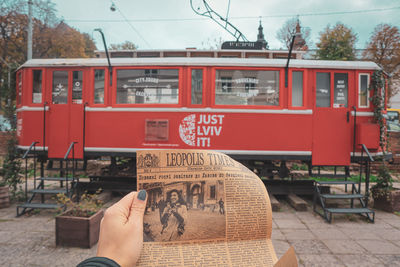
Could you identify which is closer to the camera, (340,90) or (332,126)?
(332,126)

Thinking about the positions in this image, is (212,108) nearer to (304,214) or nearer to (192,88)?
(192,88)

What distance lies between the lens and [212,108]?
5.15m

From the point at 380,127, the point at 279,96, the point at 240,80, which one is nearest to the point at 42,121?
the point at 240,80

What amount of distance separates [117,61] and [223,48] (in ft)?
8.09

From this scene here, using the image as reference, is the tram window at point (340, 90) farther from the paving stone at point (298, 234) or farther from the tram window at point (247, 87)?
the paving stone at point (298, 234)

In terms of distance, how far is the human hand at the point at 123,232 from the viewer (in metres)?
0.86

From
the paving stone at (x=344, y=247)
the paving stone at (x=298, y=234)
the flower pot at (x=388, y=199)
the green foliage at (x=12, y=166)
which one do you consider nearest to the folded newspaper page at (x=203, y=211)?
→ the paving stone at (x=344, y=247)

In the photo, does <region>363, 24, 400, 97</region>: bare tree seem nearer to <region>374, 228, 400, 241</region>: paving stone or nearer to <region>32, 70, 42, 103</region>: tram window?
<region>374, 228, 400, 241</region>: paving stone

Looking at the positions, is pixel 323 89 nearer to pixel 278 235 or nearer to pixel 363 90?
pixel 363 90

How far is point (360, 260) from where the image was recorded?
10.1ft

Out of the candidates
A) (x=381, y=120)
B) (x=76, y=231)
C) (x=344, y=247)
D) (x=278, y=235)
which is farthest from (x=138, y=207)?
(x=381, y=120)

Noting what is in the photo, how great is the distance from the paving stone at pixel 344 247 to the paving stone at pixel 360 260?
Result: 110 mm

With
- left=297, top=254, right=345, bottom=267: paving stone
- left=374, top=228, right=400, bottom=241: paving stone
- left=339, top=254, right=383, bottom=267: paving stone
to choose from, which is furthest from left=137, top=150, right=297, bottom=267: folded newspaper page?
left=374, top=228, right=400, bottom=241: paving stone

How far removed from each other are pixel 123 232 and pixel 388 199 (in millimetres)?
5913
